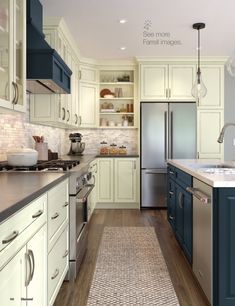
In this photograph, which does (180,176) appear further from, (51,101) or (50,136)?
(50,136)

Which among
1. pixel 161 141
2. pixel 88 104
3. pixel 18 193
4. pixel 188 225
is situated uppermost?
pixel 88 104

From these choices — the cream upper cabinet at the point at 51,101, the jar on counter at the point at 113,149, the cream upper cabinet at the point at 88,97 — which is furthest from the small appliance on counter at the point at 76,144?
the cream upper cabinet at the point at 51,101

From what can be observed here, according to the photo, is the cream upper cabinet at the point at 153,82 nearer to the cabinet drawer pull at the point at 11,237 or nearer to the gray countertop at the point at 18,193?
the gray countertop at the point at 18,193

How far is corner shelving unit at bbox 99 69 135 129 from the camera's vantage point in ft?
19.9

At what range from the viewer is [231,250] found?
2014 millimetres

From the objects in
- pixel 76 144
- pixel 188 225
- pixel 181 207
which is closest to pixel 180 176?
pixel 181 207

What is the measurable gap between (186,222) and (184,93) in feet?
10.4

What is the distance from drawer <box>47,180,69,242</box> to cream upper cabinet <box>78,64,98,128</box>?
3386 millimetres

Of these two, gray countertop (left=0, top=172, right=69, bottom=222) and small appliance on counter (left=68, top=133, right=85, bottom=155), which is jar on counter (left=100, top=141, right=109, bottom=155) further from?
gray countertop (left=0, top=172, right=69, bottom=222)

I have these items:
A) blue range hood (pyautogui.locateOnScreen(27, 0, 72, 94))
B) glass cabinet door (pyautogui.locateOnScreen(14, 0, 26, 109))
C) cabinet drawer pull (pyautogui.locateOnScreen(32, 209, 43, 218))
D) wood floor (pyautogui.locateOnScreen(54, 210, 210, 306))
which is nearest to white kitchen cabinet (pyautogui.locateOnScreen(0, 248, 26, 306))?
cabinet drawer pull (pyautogui.locateOnScreen(32, 209, 43, 218))

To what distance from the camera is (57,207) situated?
2.17 metres

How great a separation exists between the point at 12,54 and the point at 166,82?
152 inches

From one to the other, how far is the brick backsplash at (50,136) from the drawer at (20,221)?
1.40m

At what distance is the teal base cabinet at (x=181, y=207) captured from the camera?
2.85 m
